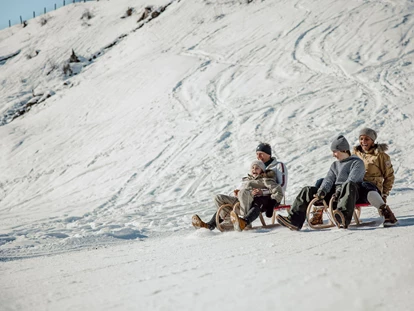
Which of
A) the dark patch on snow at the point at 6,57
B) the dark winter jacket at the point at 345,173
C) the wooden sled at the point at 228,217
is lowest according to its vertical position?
the wooden sled at the point at 228,217

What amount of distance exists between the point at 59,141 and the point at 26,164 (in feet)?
5.11

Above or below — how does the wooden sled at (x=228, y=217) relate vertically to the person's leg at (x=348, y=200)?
below

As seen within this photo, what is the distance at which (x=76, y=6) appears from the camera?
40438 millimetres

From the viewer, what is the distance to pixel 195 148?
41.7ft

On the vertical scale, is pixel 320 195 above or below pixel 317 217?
above

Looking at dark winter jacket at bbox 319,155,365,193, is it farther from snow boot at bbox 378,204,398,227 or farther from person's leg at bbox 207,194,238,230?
person's leg at bbox 207,194,238,230

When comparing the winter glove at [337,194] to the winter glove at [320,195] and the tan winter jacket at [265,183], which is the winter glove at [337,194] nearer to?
the winter glove at [320,195]

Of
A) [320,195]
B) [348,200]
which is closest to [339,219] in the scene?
[348,200]

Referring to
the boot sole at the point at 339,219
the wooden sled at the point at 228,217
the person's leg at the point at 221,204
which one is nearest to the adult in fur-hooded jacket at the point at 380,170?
the boot sole at the point at 339,219

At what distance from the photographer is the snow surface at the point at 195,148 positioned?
3.03 meters

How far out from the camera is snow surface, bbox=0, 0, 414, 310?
119 inches

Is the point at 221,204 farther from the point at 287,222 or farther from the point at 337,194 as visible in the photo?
the point at 337,194

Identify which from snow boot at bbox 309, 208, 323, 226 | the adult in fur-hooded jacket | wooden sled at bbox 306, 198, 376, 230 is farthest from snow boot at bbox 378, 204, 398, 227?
snow boot at bbox 309, 208, 323, 226

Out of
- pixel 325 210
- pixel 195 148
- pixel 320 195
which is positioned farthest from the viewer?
pixel 195 148
